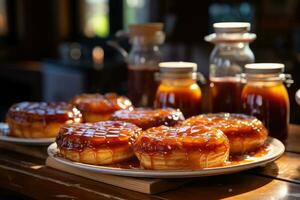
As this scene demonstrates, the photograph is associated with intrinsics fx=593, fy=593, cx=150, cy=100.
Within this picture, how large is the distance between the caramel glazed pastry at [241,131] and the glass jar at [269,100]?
5.1 inches

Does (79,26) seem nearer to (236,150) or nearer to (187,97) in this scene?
(187,97)

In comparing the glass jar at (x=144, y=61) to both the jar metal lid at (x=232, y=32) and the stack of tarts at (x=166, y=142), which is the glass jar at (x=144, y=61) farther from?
the stack of tarts at (x=166, y=142)

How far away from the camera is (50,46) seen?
5.24 m

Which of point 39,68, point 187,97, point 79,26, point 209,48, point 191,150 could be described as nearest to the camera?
point 191,150

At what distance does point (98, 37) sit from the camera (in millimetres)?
4793

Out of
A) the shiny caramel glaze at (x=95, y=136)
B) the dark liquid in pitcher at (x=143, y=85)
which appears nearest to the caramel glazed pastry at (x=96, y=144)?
the shiny caramel glaze at (x=95, y=136)

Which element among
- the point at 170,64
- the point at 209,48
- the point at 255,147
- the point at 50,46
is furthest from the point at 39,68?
the point at 255,147

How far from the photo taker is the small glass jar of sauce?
58.0 inches

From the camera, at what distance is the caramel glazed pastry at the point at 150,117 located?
1320 mm

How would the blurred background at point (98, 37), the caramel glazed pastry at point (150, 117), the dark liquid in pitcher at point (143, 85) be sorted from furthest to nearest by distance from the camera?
the blurred background at point (98, 37)
the dark liquid in pitcher at point (143, 85)
the caramel glazed pastry at point (150, 117)

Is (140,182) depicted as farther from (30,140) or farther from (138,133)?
(30,140)

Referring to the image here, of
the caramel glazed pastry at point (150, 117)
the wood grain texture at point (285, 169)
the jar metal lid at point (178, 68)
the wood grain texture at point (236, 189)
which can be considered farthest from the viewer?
the jar metal lid at point (178, 68)

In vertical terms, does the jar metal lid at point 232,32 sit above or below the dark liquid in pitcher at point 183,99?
above

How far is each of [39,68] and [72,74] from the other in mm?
762
